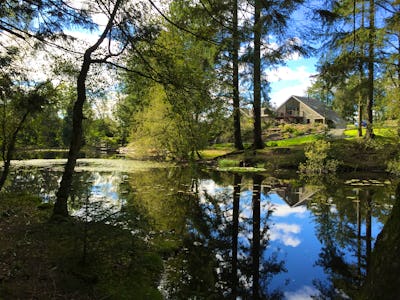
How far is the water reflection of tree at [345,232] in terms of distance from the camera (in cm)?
572

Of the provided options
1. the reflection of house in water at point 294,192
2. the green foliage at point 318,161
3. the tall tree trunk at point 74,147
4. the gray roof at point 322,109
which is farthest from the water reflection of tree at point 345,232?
the gray roof at point 322,109

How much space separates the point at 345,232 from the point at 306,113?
4430cm

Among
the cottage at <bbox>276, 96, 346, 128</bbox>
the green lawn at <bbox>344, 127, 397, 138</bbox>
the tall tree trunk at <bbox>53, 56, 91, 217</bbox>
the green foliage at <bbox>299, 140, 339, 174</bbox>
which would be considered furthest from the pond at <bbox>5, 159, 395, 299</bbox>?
the cottage at <bbox>276, 96, 346, 128</bbox>

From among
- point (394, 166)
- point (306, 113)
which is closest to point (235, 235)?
point (394, 166)

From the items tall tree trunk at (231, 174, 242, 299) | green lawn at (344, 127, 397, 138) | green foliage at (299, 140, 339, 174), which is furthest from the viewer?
green foliage at (299, 140, 339, 174)

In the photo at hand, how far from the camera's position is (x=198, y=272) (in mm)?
5824

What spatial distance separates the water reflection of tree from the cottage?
36.7 metres

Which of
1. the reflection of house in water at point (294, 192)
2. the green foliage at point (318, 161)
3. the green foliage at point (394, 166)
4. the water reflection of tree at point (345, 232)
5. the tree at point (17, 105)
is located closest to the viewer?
the water reflection of tree at point (345, 232)

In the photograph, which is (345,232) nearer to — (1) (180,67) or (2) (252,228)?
(2) (252,228)

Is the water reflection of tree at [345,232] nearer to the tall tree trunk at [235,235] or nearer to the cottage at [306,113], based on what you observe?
the tall tree trunk at [235,235]

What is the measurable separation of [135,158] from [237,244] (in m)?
24.9

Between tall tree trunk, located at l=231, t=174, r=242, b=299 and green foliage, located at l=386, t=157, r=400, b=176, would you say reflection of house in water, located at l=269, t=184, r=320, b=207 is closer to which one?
tall tree trunk, located at l=231, t=174, r=242, b=299

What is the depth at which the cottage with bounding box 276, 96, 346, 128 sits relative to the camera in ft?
160

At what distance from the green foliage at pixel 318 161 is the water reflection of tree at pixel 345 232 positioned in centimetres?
487
